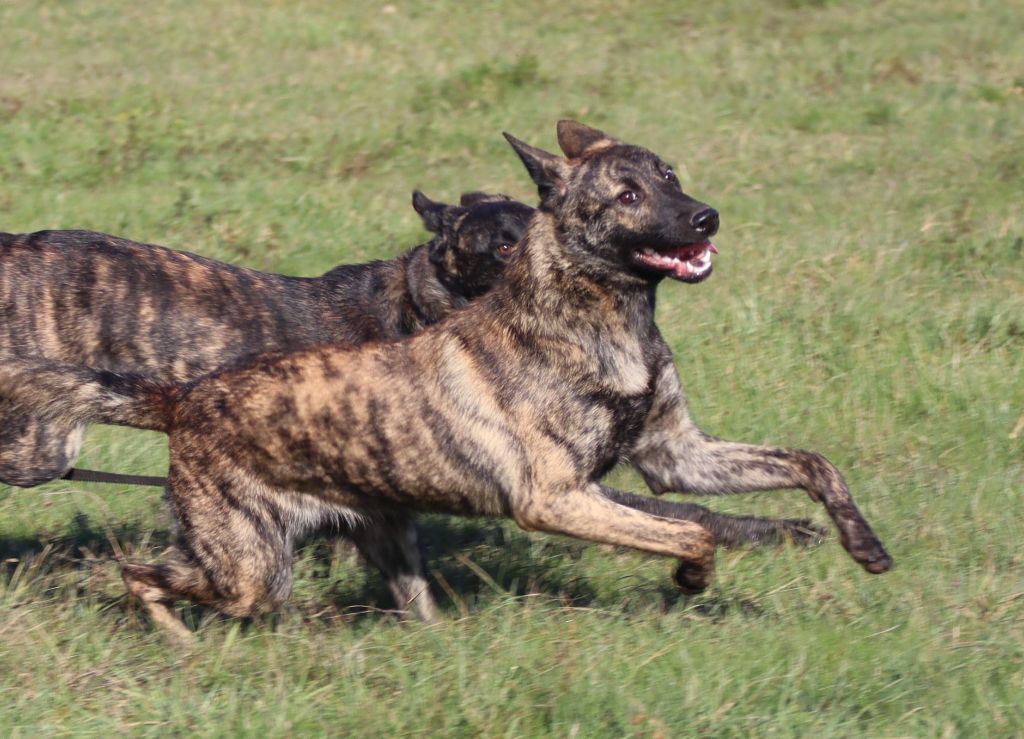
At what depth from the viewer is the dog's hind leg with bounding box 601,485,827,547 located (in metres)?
5.73

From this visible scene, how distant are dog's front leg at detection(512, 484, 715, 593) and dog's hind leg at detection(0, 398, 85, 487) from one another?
1.72 meters

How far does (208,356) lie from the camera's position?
6.53 m

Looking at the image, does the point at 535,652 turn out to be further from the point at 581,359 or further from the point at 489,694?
the point at 581,359

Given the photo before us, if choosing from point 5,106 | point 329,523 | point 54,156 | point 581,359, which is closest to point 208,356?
point 329,523

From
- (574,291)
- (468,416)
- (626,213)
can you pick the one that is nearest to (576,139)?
(626,213)

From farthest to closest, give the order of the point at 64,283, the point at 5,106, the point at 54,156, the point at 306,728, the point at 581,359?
the point at 5,106, the point at 54,156, the point at 64,283, the point at 581,359, the point at 306,728

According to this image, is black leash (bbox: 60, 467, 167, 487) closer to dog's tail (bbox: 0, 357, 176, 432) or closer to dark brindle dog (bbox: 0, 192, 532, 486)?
dog's tail (bbox: 0, 357, 176, 432)

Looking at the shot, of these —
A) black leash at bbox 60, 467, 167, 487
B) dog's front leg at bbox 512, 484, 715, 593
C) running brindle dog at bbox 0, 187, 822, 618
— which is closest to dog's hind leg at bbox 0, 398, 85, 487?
running brindle dog at bbox 0, 187, 822, 618

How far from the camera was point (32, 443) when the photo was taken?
536 centimetres

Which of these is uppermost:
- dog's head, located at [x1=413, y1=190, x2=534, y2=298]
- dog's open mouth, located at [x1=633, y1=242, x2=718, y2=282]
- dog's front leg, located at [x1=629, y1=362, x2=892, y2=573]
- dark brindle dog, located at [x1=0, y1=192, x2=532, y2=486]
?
dog's open mouth, located at [x1=633, y1=242, x2=718, y2=282]

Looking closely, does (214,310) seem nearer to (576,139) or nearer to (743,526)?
(576,139)

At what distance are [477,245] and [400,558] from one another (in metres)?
1.73

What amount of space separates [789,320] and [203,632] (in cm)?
407

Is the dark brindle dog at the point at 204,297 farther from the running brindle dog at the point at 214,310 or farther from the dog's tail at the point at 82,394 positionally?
the dog's tail at the point at 82,394
